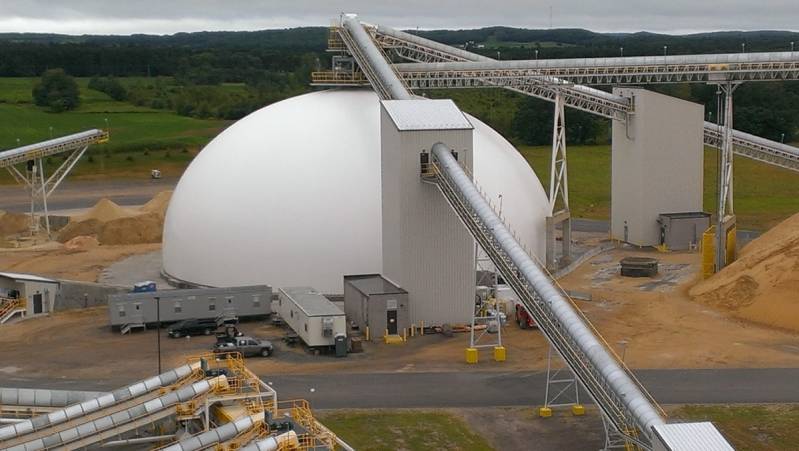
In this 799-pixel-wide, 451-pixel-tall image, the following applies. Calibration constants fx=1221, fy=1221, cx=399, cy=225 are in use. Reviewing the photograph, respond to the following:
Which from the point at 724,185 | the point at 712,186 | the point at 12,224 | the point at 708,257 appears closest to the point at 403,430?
the point at 708,257

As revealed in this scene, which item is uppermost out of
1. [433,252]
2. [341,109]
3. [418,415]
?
[341,109]

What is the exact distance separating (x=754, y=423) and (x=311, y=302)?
19.3 m

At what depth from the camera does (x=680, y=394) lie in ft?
136

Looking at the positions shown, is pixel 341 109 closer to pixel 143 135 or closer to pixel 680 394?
pixel 680 394

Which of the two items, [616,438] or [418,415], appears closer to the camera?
[616,438]

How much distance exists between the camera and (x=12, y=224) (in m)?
86.1

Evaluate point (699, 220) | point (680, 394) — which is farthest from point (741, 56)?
point (680, 394)

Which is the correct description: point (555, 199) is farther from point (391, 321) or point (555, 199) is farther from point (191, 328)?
point (191, 328)

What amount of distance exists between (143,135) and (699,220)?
283 ft

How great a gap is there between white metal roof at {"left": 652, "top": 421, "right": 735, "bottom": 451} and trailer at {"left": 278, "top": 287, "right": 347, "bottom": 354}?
834 inches

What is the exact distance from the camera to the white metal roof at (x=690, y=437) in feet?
89.0

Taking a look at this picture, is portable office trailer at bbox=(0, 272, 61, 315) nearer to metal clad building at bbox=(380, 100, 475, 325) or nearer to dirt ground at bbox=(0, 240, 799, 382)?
dirt ground at bbox=(0, 240, 799, 382)

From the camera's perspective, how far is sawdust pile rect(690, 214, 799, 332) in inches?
2050

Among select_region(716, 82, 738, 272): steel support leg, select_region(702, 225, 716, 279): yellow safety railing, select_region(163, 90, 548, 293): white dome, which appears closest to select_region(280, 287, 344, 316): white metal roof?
select_region(163, 90, 548, 293): white dome
